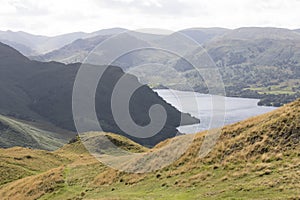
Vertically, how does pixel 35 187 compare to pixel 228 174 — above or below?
below

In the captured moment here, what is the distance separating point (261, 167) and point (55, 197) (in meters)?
22.3

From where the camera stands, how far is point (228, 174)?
30.1 m

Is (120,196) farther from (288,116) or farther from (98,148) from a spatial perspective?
(98,148)

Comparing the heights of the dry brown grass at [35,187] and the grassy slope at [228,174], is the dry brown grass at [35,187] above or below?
below

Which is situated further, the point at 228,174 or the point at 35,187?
the point at 35,187

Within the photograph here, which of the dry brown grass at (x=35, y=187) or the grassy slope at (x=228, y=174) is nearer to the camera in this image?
the grassy slope at (x=228, y=174)

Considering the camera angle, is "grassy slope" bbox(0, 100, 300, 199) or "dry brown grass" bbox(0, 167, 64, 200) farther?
"dry brown grass" bbox(0, 167, 64, 200)

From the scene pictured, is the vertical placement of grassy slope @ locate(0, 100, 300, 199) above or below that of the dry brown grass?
above

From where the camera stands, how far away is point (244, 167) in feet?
99.6

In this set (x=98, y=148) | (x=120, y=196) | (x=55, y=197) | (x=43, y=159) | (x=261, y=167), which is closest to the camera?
(x=261, y=167)

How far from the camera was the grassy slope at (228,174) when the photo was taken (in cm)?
2638

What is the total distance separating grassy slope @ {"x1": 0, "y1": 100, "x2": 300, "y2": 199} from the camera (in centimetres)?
2638

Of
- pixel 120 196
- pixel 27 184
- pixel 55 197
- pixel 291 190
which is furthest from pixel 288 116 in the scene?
pixel 27 184

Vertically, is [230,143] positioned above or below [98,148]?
above
